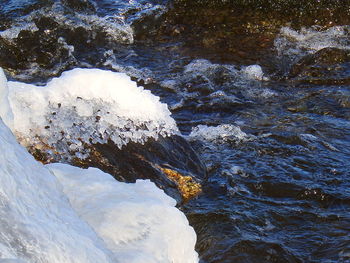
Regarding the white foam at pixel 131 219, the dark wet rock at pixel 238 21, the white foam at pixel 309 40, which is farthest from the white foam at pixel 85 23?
the white foam at pixel 131 219

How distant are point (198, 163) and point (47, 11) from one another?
4.79 metres

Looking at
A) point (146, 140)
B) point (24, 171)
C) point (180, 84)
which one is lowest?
point (180, 84)

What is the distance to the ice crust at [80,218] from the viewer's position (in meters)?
2.40

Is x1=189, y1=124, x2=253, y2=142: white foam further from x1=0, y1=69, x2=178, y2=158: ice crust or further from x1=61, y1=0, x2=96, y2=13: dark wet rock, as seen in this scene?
x1=61, y1=0, x2=96, y2=13: dark wet rock

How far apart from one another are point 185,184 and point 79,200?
65.5 inches

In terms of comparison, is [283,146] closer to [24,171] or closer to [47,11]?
[24,171]

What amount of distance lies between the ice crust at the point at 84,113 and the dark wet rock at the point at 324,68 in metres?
2.91

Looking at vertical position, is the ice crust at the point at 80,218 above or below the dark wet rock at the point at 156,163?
above

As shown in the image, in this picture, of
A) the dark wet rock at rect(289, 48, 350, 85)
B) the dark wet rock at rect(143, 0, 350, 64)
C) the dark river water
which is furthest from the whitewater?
the dark wet rock at rect(143, 0, 350, 64)

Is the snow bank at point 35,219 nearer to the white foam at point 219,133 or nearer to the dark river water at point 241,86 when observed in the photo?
the dark river water at point 241,86

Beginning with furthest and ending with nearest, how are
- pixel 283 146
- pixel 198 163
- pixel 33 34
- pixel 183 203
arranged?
pixel 33 34
pixel 283 146
pixel 198 163
pixel 183 203

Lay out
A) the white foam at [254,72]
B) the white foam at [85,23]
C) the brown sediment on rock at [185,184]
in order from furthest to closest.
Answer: the white foam at [85,23], the white foam at [254,72], the brown sediment on rock at [185,184]

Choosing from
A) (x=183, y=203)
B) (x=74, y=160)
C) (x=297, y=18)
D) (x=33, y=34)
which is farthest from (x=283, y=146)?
(x=33, y=34)

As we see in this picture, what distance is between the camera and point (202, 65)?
7.90 metres
